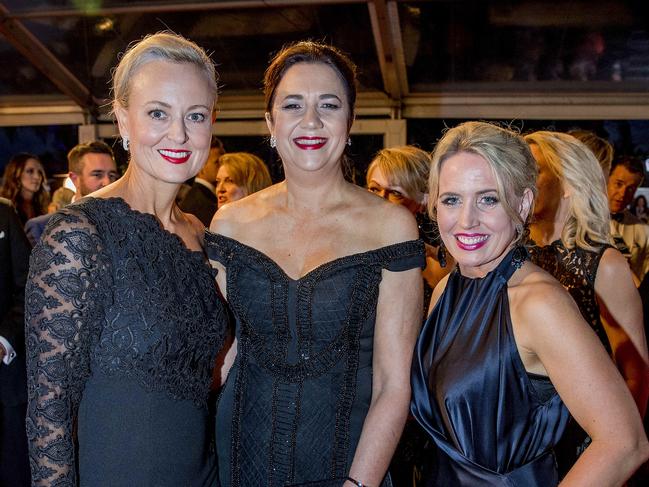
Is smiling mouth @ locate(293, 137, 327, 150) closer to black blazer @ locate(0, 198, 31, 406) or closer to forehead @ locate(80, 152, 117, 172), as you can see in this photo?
black blazer @ locate(0, 198, 31, 406)

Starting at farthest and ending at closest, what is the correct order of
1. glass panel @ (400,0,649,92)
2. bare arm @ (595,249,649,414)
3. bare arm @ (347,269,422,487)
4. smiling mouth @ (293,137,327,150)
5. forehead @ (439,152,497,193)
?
glass panel @ (400,0,649,92), bare arm @ (595,249,649,414), smiling mouth @ (293,137,327,150), bare arm @ (347,269,422,487), forehead @ (439,152,497,193)

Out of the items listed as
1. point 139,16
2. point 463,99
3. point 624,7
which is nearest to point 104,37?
point 139,16

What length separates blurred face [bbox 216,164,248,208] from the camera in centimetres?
478

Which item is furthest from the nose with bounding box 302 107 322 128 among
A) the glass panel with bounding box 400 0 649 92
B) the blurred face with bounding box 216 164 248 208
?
the glass panel with bounding box 400 0 649 92

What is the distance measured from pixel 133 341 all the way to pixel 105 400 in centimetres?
16

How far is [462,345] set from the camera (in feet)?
6.01

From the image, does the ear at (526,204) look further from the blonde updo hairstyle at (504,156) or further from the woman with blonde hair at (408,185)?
the woman with blonde hair at (408,185)

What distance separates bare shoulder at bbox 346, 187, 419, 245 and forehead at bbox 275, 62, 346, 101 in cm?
35

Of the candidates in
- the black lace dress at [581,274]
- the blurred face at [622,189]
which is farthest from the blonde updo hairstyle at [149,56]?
the blurred face at [622,189]

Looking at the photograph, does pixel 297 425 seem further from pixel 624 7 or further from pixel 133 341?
pixel 624 7

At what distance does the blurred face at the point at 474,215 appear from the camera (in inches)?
72.1

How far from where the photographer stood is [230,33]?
6.20 m

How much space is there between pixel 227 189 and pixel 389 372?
296 centimetres

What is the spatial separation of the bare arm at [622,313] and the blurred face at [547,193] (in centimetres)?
31
